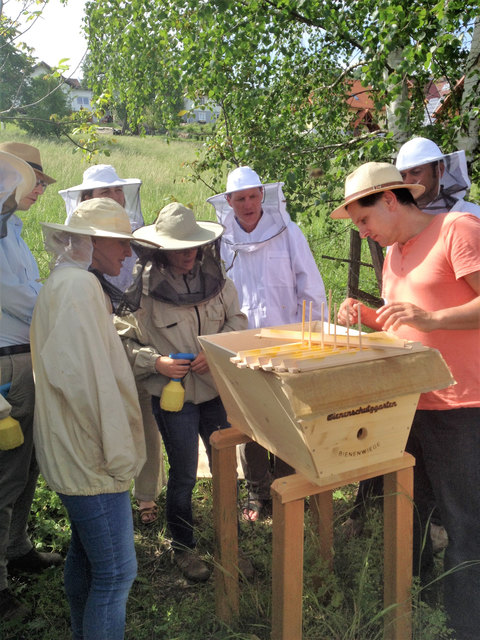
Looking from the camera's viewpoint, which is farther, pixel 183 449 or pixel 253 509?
pixel 253 509

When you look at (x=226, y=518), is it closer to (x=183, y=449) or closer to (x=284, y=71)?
(x=183, y=449)

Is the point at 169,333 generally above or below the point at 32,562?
above

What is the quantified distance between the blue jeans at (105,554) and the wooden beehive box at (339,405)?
0.57 metres

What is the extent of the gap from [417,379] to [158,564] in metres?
1.88

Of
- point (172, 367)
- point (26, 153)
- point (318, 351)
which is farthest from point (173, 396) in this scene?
point (26, 153)

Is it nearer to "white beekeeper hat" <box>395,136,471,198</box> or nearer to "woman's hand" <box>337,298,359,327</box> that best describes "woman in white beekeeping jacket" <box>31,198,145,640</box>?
"woman's hand" <box>337,298,359,327</box>

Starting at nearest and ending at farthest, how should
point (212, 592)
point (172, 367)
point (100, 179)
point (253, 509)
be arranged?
point (172, 367) → point (212, 592) → point (253, 509) → point (100, 179)

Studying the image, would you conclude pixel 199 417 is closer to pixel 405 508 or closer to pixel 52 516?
pixel 405 508

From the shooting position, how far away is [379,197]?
207 centimetres

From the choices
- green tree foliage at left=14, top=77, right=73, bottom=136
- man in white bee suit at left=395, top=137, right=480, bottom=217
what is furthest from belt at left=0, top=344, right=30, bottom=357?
man in white bee suit at left=395, top=137, right=480, bottom=217

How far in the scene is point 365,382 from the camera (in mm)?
1544

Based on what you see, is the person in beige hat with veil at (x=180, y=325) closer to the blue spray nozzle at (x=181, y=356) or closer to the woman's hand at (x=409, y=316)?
the blue spray nozzle at (x=181, y=356)

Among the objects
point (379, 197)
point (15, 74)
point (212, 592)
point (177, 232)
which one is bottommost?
point (212, 592)

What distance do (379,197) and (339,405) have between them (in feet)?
3.19
